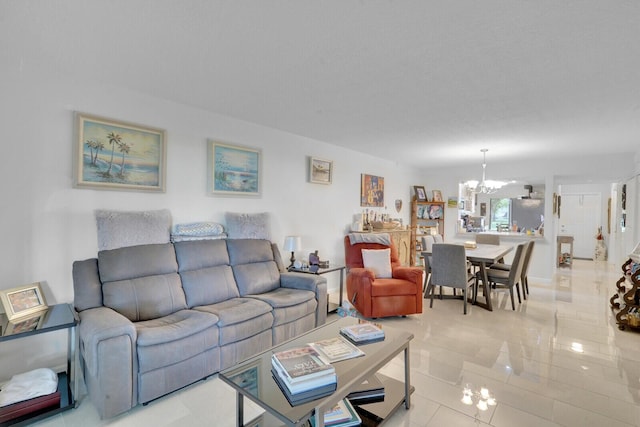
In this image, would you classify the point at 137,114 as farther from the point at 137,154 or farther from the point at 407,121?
the point at 407,121

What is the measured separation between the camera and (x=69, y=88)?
2.49 metres

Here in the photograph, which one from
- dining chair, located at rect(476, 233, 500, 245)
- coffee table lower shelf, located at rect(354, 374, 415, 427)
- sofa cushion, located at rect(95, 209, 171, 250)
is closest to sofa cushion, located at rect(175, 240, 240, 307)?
sofa cushion, located at rect(95, 209, 171, 250)

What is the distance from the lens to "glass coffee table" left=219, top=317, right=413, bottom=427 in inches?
56.1

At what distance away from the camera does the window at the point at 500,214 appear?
299 inches

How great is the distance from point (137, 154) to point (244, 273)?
4.86 feet

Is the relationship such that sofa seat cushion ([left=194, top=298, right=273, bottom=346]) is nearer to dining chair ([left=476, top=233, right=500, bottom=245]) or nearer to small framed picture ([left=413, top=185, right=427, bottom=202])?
dining chair ([left=476, top=233, right=500, bottom=245])

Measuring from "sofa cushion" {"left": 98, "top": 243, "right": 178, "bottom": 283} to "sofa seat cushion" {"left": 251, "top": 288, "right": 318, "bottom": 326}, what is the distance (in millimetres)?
844

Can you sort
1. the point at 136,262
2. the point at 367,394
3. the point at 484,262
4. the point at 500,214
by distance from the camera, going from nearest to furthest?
the point at 367,394 < the point at 136,262 < the point at 484,262 < the point at 500,214

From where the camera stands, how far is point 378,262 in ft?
13.5

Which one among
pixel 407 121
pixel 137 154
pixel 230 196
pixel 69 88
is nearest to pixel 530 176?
pixel 407 121

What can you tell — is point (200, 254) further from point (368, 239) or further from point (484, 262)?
point (484, 262)

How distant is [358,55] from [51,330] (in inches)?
101

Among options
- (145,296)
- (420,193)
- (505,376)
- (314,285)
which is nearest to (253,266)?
(314,285)

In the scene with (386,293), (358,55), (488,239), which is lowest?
(386,293)
